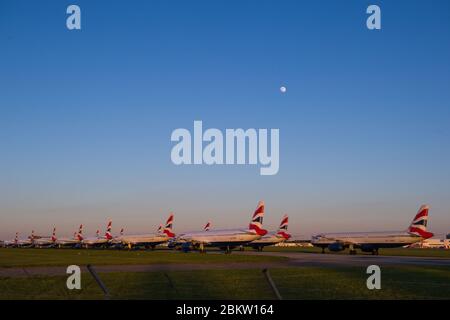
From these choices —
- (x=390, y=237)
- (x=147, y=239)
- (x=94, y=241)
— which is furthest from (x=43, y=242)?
(x=390, y=237)

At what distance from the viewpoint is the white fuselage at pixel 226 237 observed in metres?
94.1

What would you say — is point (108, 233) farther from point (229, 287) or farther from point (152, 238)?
point (229, 287)

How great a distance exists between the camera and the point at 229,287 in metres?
25.5

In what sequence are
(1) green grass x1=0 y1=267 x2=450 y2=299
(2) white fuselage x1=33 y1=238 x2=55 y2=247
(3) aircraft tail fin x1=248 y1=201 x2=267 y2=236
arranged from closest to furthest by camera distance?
A: (1) green grass x1=0 y1=267 x2=450 y2=299 < (3) aircraft tail fin x1=248 y1=201 x2=267 y2=236 < (2) white fuselage x1=33 y1=238 x2=55 y2=247

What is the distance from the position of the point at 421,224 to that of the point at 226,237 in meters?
33.4

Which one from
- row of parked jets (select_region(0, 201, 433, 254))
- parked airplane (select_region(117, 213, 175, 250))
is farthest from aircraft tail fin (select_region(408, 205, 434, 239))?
parked airplane (select_region(117, 213, 175, 250))

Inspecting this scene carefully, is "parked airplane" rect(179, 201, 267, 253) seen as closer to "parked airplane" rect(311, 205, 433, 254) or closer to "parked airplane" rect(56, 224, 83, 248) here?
"parked airplane" rect(311, 205, 433, 254)

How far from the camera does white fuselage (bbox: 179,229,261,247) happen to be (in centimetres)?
9412

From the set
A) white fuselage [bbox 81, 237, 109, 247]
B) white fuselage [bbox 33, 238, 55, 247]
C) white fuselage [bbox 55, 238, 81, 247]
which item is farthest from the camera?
white fuselage [bbox 33, 238, 55, 247]

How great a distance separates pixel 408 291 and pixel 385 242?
198 feet

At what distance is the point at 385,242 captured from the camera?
269ft
